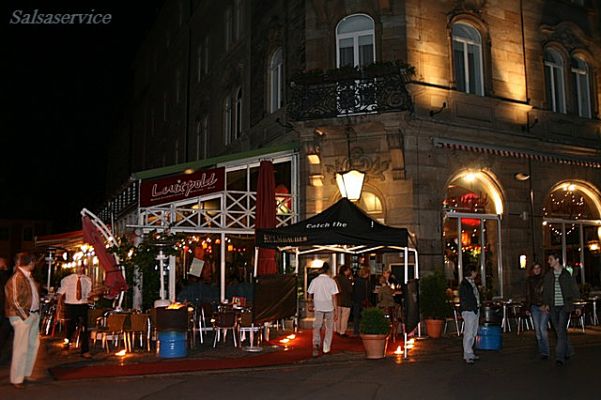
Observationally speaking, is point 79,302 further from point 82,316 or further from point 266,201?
point 266,201

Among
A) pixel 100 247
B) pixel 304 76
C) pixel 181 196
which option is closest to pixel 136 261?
pixel 100 247

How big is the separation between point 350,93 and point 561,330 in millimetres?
8022

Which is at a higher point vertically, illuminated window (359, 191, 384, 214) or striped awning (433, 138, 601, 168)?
striped awning (433, 138, 601, 168)

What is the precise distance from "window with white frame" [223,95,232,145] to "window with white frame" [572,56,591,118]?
12420mm

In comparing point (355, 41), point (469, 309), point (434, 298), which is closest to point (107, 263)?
point (434, 298)

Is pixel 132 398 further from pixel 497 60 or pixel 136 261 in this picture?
pixel 497 60

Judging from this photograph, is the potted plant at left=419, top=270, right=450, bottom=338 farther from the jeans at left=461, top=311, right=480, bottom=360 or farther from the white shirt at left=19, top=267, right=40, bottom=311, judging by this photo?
the white shirt at left=19, top=267, right=40, bottom=311

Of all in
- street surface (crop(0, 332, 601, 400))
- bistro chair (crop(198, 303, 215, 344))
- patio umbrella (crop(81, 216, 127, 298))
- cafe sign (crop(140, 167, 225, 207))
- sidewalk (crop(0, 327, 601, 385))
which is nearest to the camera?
street surface (crop(0, 332, 601, 400))

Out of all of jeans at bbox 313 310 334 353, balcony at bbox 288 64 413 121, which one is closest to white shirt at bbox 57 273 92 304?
jeans at bbox 313 310 334 353

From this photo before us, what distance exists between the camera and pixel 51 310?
18406mm

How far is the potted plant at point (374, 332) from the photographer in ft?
38.3

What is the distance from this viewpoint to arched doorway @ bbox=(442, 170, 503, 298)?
1747 cm

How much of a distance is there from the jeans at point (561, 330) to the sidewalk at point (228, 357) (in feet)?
3.99

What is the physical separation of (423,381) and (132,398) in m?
4.09
